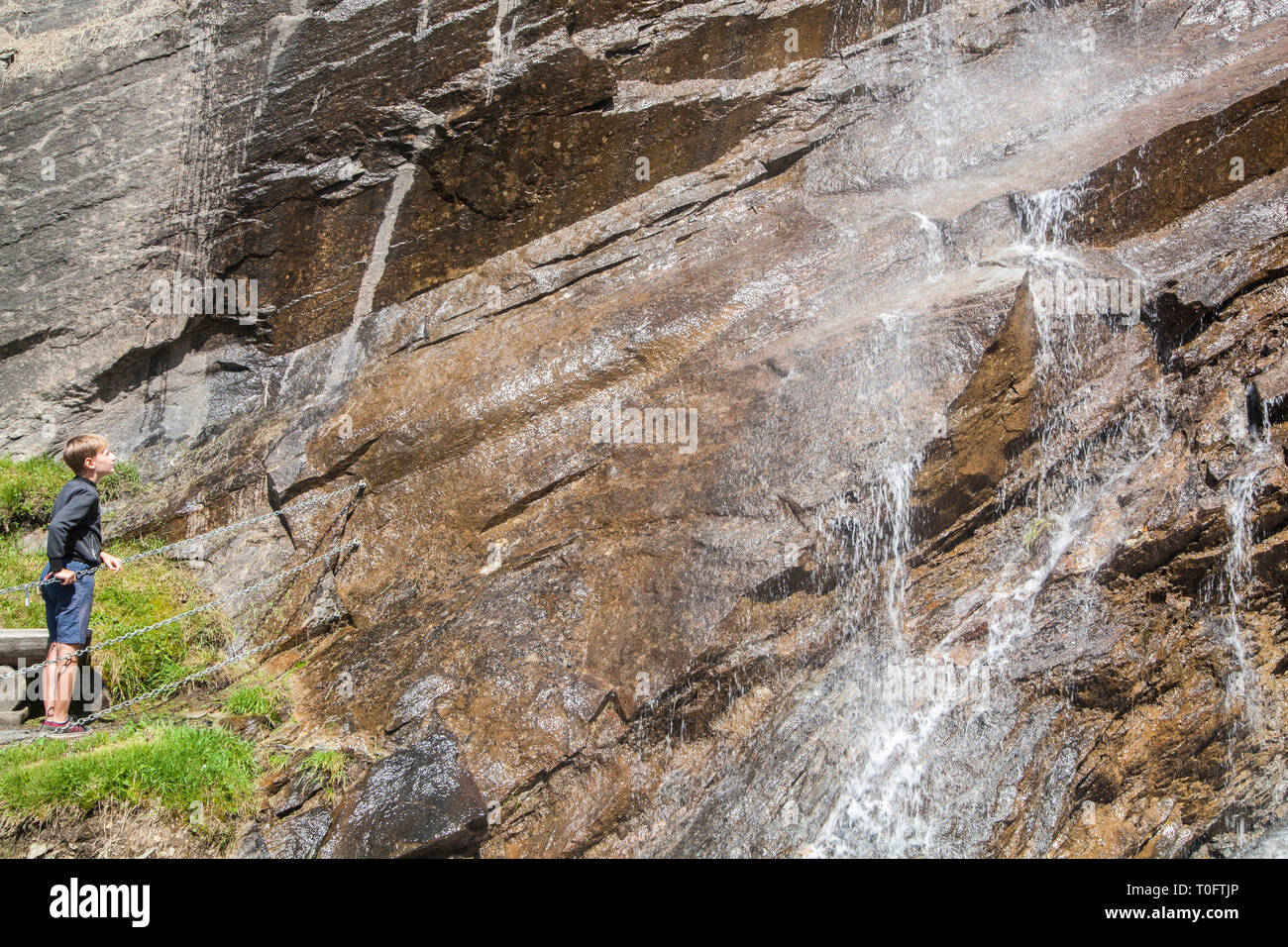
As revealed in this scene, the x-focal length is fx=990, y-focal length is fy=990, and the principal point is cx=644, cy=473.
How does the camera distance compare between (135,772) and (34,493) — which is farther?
(34,493)

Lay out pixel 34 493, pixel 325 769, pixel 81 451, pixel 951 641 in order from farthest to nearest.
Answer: pixel 34 493, pixel 951 641, pixel 81 451, pixel 325 769

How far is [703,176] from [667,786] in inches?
196

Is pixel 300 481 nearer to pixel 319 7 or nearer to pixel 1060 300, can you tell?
pixel 319 7

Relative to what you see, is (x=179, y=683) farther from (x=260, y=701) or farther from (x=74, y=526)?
(x=74, y=526)

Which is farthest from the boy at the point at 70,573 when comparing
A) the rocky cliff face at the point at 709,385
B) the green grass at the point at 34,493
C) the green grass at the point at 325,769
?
the green grass at the point at 34,493

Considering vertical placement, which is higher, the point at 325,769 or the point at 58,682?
the point at 58,682

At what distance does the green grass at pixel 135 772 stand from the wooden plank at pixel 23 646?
0.90m

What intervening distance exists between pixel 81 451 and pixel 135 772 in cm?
180

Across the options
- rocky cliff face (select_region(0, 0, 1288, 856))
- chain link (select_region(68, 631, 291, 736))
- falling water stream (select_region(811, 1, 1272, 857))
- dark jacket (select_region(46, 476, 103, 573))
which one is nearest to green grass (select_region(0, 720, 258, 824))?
chain link (select_region(68, 631, 291, 736))

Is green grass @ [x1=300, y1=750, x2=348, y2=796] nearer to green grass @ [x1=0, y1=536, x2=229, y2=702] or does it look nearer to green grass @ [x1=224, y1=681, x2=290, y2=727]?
green grass @ [x1=224, y1=681, x2=290, y2=727]

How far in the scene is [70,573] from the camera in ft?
17.8

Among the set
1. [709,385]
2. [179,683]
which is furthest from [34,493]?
[709,385]

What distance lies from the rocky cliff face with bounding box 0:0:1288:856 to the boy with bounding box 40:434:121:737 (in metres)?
1.24

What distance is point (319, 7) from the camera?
8.30 m
